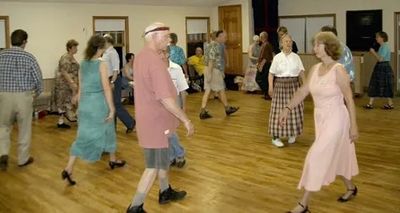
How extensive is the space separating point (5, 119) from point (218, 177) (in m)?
2.24

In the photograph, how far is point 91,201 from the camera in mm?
4016

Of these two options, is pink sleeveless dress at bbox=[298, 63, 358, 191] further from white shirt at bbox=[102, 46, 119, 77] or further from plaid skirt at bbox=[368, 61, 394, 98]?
plaid skirt at bbox=[368, 61, 394, 98]

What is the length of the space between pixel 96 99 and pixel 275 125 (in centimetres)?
226

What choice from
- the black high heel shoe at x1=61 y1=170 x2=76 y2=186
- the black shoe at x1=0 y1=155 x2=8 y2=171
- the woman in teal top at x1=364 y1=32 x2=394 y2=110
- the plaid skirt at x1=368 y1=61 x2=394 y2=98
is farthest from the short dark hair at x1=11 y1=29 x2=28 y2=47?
the plaid skirt at x1=368 y1=61 x2=394 y2=98

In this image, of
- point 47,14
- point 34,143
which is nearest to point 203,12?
point 47,14

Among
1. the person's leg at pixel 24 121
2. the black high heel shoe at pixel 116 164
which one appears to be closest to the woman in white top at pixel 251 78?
the black high heel shoe at pixel 116 164

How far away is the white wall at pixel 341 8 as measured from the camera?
32.2 ft

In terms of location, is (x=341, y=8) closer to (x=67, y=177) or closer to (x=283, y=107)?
(x=283, y=107)

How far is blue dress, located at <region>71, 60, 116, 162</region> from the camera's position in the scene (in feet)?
14.3

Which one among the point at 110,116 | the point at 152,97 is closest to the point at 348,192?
the point at 152,97

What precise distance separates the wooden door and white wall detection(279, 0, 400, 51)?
41.2 inches

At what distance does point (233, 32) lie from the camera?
1202 centimetres

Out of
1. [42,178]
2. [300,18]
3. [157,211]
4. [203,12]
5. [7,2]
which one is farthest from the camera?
[203,12]

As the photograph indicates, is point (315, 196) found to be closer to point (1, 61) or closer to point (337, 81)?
point (337, 81)
